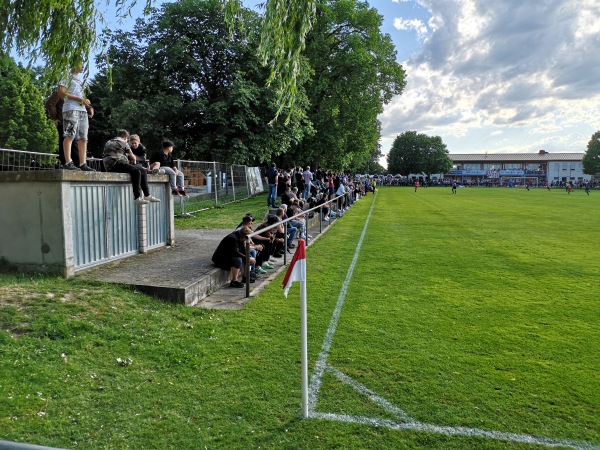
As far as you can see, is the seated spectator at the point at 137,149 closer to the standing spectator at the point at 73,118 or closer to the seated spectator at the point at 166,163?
the seated spectator at the point at 166,163

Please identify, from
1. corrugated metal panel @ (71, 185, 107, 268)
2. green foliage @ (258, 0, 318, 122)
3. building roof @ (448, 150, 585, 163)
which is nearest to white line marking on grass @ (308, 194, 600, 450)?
green foliage @ (258, 0, 318, 122)

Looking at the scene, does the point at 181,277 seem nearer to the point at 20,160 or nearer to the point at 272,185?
the point at 20,160

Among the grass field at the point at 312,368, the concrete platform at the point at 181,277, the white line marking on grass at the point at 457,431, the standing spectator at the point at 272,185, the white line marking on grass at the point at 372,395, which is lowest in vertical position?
the white line marking on grass at the point at 457,431

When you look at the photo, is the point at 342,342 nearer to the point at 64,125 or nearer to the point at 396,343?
the point at 396,343

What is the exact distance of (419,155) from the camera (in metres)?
117

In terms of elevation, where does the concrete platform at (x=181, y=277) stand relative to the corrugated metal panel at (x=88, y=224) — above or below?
below

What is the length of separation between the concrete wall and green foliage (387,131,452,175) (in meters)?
116

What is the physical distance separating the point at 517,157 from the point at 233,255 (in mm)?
145418

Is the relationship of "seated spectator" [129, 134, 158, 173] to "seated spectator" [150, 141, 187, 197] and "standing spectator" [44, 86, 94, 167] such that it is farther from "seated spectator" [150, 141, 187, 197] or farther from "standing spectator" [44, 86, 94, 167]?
"standing spectator" [44, 86, 94, 167]

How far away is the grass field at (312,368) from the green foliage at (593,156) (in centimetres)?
11190

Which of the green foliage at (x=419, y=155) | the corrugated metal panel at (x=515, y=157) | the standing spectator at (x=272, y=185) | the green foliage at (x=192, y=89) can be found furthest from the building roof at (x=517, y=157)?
the standing spectator at (x=272, y=185)

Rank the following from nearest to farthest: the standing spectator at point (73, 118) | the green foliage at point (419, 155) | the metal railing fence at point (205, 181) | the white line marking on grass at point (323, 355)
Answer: the white line marking on grass at point (323, 355)
the standing spectator at point (73, 118)
the metal railing fence at point (205, 181)
the green foliage at point (419, 155)

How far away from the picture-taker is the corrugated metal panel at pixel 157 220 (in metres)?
9.45

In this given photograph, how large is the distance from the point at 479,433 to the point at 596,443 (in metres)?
0.82
